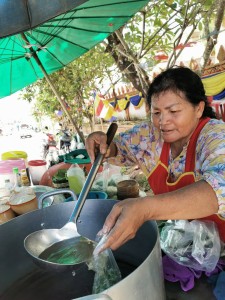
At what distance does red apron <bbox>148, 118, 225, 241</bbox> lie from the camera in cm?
116

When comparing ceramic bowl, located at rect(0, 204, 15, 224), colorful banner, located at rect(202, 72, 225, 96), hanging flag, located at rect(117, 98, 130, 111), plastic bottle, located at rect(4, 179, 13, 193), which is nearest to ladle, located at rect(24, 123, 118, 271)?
ceramic bowl, located at rect(0, 204, 15, 224)

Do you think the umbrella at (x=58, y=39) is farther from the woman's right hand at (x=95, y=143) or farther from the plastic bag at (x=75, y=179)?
the plastic bag at (x=75, y=179)

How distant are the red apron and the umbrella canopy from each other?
3.11ft

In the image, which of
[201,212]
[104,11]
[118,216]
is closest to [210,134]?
[201,212]

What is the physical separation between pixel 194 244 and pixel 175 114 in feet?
2.10

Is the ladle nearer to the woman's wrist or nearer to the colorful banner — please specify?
the woman's wrist

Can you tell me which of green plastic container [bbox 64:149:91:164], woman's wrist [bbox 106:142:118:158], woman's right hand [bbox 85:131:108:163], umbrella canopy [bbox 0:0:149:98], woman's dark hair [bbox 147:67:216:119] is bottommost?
green plastic container [bbox 64:149:91:164]

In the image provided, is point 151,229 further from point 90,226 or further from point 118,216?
point 90,226

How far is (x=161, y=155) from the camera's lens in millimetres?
1593

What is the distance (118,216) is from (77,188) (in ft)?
3.89

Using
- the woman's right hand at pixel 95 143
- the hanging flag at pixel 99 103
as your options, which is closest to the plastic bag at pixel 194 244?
the woman's right hand at pixel 95 143

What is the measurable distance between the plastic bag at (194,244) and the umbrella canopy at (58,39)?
122 cm

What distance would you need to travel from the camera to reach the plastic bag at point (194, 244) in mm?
1014

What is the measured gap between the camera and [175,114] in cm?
132
